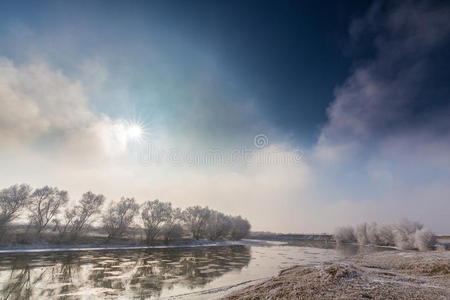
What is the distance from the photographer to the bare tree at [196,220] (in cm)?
11000

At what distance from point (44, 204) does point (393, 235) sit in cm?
16563

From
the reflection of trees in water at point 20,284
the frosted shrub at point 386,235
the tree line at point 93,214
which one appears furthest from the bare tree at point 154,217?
the frosted shrub at point 386,235

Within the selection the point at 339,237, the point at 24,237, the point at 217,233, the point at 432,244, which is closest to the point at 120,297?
the point at 24,237

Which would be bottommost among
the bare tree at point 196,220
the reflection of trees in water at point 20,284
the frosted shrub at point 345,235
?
the frosted shrub at point 345,235

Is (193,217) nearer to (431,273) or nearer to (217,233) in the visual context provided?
(217,233)

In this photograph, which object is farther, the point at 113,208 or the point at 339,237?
the point at 339,237

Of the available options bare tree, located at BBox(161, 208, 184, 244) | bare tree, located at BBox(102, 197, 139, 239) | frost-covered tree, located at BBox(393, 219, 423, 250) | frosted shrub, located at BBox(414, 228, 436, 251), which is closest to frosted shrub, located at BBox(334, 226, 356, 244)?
frost-covered tree, located at BBox(393, 219, 423, 250)

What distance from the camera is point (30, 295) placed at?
17016 millimetres

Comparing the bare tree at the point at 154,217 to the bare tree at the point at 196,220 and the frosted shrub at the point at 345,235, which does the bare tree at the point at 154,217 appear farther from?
the frosted shrub at the point at 345,235

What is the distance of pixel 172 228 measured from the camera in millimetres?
91938

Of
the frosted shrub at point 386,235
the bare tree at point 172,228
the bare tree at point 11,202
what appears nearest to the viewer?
the bare tree at point 11,202

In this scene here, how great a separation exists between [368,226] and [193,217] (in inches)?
4933

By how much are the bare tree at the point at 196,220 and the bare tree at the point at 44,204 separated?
177 ft

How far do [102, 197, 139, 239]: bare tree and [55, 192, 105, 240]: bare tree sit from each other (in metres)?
5.32
